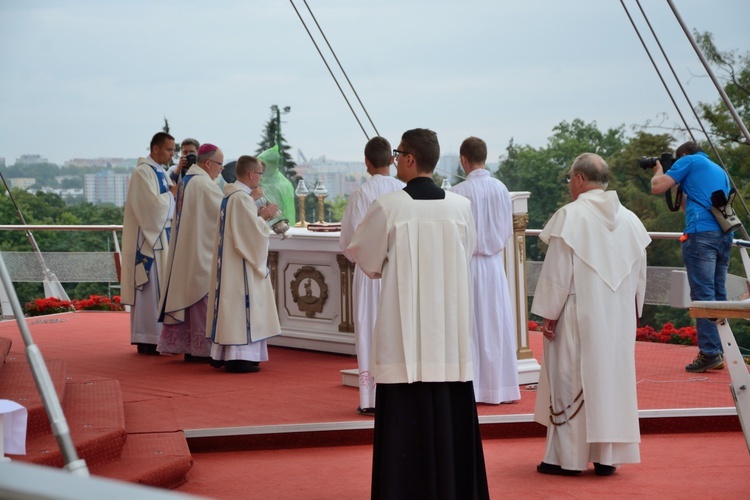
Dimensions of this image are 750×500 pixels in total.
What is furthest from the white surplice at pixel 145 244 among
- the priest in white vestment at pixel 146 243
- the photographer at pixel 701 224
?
the photographer at pixel 701 224

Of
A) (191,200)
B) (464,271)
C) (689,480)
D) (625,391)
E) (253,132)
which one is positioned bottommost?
(689,480)

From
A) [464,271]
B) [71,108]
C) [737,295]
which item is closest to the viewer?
[464,271]

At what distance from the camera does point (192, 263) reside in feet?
25.3

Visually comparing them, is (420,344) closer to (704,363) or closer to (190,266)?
(704,363)

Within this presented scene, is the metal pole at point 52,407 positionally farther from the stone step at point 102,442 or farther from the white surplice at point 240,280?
the white surplice at point 240,280

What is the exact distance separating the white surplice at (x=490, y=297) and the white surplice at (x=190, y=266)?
7.68 ft

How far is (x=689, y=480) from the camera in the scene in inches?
190

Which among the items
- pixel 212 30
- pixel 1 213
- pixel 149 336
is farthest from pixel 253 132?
pixel 149 336

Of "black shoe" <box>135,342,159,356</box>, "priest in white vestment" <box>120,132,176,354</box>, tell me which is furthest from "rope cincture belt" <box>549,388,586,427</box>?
"black shoe" <box>135,342,159,356</box>

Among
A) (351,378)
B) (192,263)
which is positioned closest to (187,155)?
(192,263)

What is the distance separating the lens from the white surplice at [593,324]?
4.70 m

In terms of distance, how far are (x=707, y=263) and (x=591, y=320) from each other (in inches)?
98.0

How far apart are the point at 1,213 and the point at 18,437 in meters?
17.5

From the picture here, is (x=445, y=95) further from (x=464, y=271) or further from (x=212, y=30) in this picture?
(x=464, y=271)
